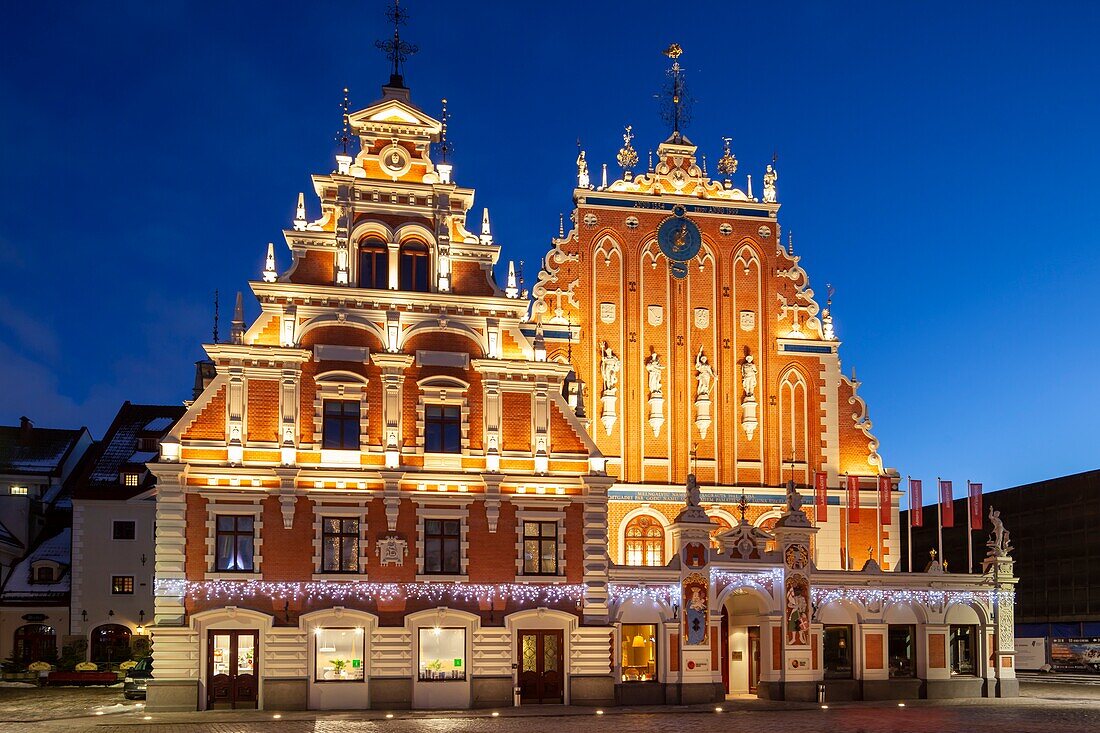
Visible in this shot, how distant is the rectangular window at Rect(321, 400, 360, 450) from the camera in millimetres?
35875

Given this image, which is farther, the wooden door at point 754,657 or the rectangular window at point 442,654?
the wooden door at point 754,657

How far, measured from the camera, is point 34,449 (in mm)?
65000

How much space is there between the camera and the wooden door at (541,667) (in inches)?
1417

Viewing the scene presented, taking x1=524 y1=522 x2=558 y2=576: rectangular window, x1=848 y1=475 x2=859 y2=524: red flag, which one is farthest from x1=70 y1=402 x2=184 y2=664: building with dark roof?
x1=848 y1=475 x2=859 y2=524: red flag

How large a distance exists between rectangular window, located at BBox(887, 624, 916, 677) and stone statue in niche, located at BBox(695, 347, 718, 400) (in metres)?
10.9

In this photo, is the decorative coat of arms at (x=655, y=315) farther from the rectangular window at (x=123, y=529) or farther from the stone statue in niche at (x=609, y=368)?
the rectangular window at (x=123, y=529)

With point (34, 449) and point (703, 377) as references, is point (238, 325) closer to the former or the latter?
point (703, 377)

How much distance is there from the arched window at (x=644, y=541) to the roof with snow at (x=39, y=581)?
27.4m

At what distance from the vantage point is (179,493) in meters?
34.1

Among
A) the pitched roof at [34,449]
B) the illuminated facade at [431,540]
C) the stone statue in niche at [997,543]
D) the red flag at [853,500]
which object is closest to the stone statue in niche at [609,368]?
the illuminated facade at [431,540]

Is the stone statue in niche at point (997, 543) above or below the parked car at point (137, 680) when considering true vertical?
above

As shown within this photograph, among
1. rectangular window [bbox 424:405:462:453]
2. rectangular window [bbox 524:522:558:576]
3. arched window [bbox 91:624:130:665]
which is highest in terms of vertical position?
rectangular window [bbox 424:405:462:453]

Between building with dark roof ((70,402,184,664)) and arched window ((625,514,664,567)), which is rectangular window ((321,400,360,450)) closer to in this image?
arched window ((625,514,664,567))

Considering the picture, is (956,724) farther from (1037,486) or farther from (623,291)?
(1037,486)
